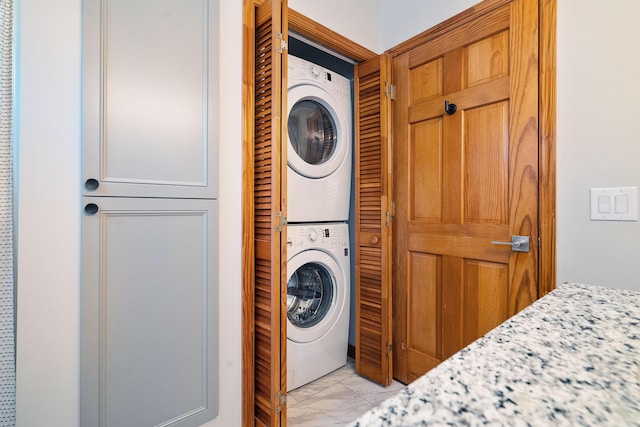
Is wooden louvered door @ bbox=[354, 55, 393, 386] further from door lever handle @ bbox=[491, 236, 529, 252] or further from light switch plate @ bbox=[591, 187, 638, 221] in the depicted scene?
light switch plate @ bbox=[591, 187, 638, 221]

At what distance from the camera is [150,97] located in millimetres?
1081

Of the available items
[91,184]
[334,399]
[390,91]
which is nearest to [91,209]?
[91,184]

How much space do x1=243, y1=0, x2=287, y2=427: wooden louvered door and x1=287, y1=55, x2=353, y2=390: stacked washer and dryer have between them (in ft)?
0.99

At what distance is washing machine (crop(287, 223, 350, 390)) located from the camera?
169 centimetres

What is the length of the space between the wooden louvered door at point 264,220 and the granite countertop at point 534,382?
37.8 inches

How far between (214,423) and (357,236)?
123 centimetres

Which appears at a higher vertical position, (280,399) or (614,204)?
(614,204)

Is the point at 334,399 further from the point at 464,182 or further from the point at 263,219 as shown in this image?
the point at 464,182

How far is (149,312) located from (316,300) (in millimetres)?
1045

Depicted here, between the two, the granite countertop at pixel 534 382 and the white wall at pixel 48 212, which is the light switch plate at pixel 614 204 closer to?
the granite countertop at pixel 534 382

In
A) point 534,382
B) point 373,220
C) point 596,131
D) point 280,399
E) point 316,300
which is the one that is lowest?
point 280,399

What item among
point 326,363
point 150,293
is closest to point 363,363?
point 326,363

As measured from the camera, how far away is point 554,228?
4.08 ft

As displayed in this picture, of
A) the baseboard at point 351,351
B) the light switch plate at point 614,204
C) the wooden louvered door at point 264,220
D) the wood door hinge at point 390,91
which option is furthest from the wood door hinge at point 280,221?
the baseboard at point 351,351
